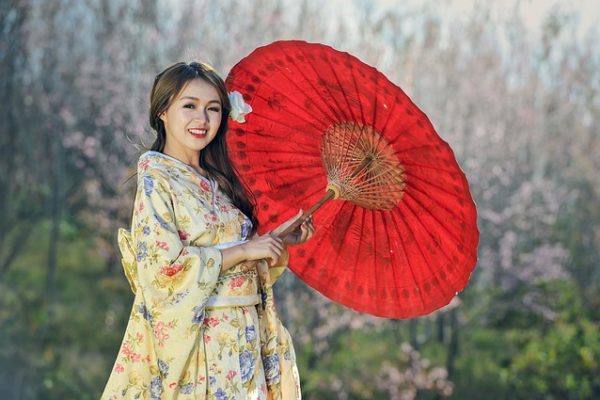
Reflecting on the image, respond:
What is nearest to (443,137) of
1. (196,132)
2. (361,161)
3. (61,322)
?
(61,322)

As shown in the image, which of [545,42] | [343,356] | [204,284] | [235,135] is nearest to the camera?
[204,284]

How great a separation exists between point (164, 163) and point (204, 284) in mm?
299

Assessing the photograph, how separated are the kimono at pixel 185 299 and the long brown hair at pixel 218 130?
54mm

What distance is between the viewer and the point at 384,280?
2471 mm

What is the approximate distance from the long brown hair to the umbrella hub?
0.24m

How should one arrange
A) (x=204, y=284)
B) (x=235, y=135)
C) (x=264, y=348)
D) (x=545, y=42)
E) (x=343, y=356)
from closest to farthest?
(x=204, y=284)
(x=264, y=348)
(x=235, y=135)
(x=343, y=356)
(x=545, y=42)

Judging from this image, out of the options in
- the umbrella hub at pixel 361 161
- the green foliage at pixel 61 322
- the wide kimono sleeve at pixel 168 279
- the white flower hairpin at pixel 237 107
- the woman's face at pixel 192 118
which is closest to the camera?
the wide kimono sleeve at pixel 168 279

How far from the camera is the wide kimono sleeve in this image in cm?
198

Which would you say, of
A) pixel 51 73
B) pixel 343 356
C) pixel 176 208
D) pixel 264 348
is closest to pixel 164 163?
pixel 176 208

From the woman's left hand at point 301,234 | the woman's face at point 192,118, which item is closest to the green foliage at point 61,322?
the woman's left hand at point 301,234

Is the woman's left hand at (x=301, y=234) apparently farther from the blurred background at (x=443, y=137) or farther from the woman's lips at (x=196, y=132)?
the blurred background at (x=443, y=137)

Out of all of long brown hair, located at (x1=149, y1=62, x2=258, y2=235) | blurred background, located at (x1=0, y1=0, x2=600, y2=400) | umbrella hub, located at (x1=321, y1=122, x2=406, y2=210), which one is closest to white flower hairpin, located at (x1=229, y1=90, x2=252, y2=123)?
long brown hair, located at (x1=149, y1=62, x2=258, y2=235)

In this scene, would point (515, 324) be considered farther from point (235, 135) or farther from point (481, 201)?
point (235, 135)

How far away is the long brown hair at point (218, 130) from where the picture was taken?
83.7 inches
